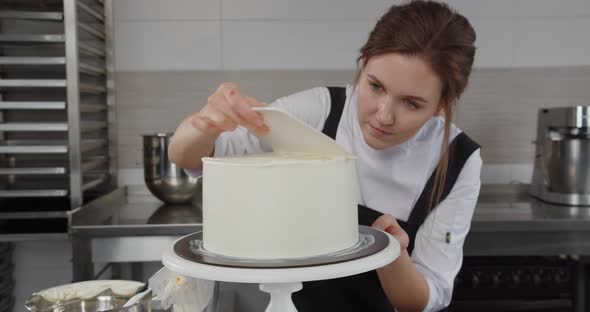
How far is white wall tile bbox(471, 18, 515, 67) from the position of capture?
7.99 feet

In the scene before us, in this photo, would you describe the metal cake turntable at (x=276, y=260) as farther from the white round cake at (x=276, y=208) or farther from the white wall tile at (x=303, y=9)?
the white wall tile at (x=303, y=9)

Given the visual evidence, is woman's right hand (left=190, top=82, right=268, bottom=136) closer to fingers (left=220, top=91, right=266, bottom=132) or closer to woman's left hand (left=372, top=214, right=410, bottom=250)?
fingers (left=220, top=91, right=266, bottom=132)

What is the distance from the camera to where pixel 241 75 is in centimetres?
244

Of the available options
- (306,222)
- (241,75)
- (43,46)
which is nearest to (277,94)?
(241,75)

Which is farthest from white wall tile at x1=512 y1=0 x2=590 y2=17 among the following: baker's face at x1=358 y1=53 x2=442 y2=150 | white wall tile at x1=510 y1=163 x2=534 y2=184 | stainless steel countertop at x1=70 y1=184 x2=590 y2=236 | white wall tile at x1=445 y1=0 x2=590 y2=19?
baker's face at x1=358 y1=53 x2=442 y2=150

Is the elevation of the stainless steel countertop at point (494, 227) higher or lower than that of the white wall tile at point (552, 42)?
lower

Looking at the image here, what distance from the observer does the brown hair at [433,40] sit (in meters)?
1.08

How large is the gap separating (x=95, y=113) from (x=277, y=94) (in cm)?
79

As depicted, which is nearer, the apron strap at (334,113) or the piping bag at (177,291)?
the piping bag at (177,291)

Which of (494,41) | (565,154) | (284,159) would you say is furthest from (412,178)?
(494,41)

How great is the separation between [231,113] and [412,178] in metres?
0.68

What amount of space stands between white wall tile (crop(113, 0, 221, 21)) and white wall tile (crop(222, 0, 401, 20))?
66 millimetres

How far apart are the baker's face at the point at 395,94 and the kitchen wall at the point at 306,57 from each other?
1294 mm

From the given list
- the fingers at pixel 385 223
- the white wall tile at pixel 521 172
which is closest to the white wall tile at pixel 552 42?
the white wall tile at pixel 521 172
